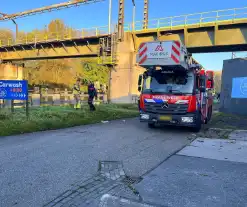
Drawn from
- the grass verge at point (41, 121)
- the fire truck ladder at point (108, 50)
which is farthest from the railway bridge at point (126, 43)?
the grass verge at point (41, 121)

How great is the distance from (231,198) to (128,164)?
228 centimetres

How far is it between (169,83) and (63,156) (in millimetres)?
5337

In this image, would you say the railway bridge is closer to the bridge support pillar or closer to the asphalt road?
the bridge support pillar

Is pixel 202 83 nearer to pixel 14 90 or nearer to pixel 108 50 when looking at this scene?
pixel 14 90

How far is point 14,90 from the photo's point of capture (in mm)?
11281

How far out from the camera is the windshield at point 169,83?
9499 mm

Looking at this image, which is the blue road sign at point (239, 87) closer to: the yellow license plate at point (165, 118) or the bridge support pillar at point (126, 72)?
the bridge support pillar at point (126, 72)

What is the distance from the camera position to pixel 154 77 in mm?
10164

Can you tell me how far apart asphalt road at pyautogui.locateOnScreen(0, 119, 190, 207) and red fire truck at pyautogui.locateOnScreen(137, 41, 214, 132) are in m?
0.74

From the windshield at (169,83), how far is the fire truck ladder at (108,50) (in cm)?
1860

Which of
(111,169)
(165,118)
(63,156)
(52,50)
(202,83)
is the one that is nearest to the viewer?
(111,169)

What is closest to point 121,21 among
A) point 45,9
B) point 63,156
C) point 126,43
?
point 126,43

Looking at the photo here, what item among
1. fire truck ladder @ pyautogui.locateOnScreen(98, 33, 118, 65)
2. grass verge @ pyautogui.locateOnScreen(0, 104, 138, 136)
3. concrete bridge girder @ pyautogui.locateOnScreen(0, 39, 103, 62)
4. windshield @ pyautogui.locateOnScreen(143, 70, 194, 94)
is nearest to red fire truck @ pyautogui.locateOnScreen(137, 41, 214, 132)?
windshield @ pyautogui.locateOnScreen(143, 70, 194, 94)

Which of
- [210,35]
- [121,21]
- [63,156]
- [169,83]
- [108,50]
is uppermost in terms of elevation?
[121,21]
